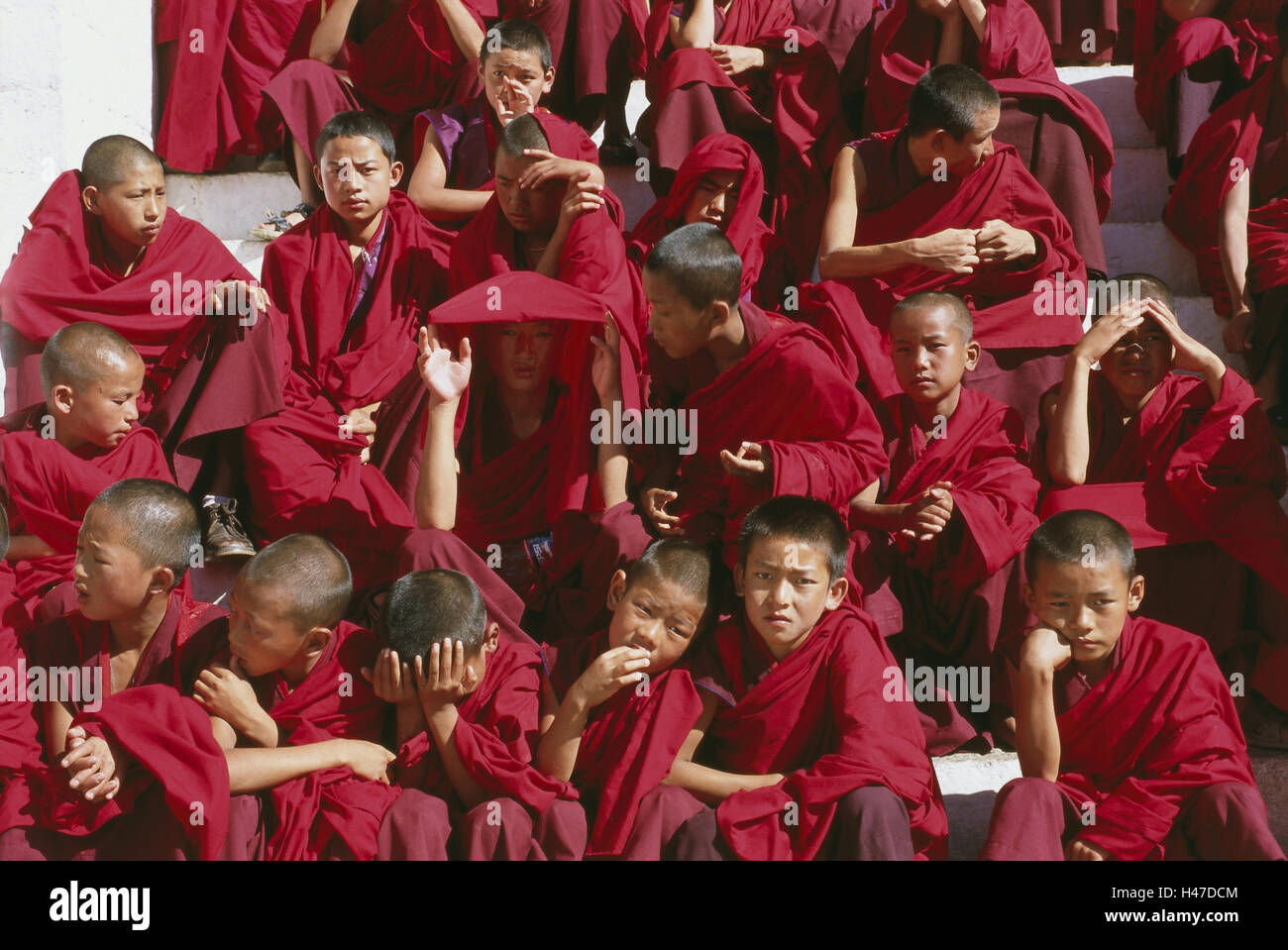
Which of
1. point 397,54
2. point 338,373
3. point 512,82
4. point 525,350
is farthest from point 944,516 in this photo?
point 397,54

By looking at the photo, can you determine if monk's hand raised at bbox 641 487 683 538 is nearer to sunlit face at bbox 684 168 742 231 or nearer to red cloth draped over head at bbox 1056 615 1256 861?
red cloth draped over head at bbox 1056 615 1256 861

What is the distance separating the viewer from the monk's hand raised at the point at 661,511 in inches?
220

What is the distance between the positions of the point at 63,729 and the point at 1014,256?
3.58 meters

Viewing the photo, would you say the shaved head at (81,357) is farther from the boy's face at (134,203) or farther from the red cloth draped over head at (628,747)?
the red cloth draped over head at (628,747)

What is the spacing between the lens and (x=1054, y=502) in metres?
5.70

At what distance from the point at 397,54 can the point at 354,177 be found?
1.47m

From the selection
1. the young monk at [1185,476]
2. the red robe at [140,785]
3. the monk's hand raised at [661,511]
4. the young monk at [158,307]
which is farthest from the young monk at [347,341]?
the young monk at [1185,476]

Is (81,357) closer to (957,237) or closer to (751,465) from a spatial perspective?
(751,465)

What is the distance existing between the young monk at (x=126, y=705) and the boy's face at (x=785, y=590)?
1.50 metres

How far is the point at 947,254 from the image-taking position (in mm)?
6441

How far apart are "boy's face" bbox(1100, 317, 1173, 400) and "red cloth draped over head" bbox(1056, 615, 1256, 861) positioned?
3.54 feet

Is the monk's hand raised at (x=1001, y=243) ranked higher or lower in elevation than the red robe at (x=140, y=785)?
higher

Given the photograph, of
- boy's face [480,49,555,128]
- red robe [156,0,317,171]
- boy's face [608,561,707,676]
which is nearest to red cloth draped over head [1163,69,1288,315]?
boy's face [480,49,555,128]

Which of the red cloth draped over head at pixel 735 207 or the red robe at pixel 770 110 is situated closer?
the red cloth draped over head at pixel 735 207
